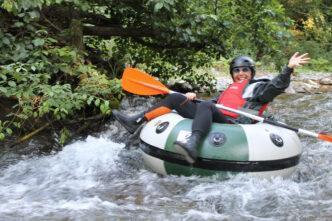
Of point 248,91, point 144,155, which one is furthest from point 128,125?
point 248,91

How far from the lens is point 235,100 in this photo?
4570 mm

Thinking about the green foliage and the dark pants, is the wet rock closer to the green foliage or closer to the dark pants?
the green foliage

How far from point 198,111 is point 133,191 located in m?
0.88

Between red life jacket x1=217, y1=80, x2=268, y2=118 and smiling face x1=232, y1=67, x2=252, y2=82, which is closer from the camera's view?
red life jacket x1=217, y1=80, x2=268, y2=118

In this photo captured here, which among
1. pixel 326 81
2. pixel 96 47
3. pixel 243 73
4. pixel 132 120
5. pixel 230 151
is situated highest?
pixel 243 73

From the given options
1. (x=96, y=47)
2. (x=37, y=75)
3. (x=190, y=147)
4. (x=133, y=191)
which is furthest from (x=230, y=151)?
(x=96, y=47)

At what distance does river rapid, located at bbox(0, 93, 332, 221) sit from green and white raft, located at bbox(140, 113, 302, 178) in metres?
0.09

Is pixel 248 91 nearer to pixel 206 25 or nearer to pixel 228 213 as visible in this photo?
pixel 228 213

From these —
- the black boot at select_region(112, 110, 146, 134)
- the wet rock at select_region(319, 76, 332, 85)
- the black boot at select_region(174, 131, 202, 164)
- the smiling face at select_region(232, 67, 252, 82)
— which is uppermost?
the smiling face at select_region(232, 67, 252, 82)

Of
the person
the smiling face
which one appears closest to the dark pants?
the person

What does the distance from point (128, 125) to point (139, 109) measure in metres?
1.84

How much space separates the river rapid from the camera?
A: 10.9 ft

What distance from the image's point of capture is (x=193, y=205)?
3510 mm

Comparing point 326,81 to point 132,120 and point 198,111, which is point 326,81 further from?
point 198,111
